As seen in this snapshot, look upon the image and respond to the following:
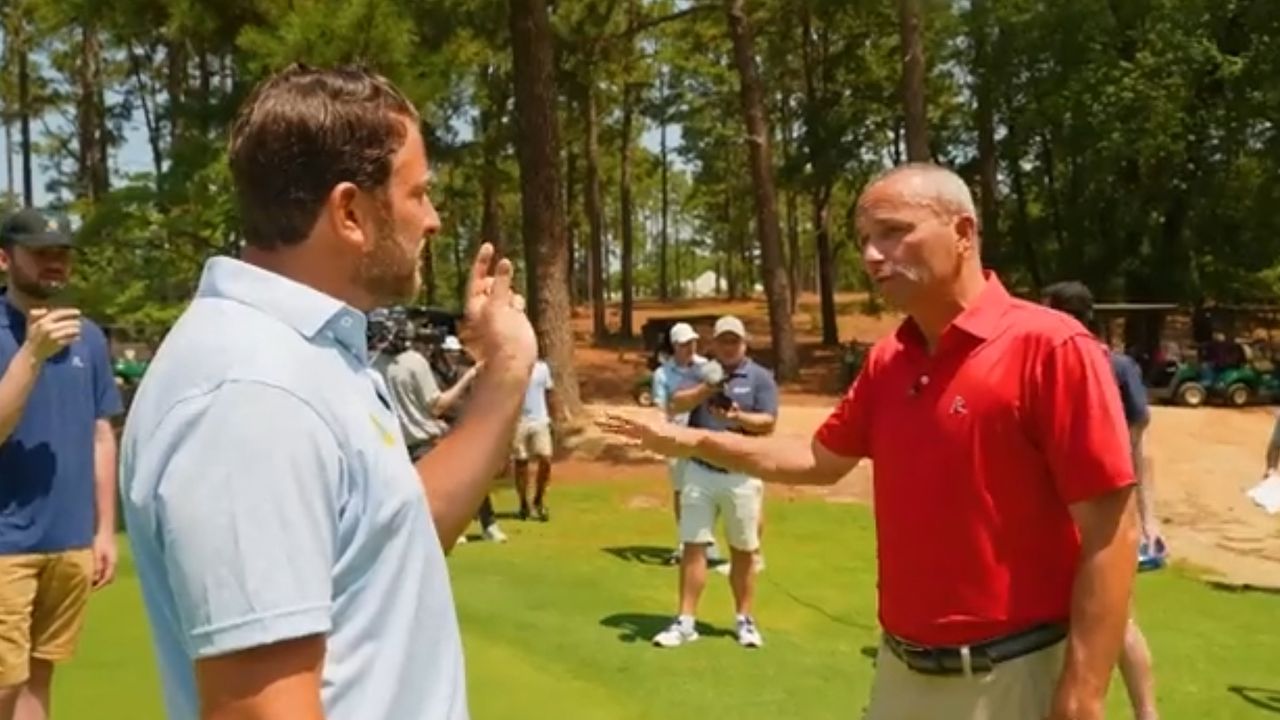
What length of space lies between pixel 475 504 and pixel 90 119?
41.7 m

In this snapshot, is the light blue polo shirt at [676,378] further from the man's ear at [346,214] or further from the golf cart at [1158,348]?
the golf cart at [1158,348]

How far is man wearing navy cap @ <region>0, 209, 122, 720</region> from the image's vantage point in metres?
4.67

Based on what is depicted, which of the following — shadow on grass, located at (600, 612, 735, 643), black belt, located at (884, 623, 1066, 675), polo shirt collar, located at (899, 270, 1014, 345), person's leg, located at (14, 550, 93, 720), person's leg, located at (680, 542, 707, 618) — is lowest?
shadow on grass, located at (600, 612, 735, 643)

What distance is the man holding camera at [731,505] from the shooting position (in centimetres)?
823

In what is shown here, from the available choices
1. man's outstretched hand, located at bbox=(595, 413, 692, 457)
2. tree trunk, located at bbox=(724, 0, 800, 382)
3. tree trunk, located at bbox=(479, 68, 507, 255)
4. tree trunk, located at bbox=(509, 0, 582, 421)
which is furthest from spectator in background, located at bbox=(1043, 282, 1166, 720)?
tree trunk, located at bbox=(724, 0, 800, 382)

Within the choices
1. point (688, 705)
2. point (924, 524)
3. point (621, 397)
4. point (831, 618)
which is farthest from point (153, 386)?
point (621, 397)

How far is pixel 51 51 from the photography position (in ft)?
123

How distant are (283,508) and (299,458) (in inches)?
2.3

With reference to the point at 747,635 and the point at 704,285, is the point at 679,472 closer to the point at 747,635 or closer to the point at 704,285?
the point at 747,635

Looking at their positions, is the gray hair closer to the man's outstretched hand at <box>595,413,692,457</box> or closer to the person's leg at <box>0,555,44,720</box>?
the man's outstretched hand at <box>595,413,692,457</box>

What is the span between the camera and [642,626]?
873cm

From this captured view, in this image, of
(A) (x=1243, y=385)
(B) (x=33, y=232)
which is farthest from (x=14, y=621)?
(A) (x=1243, y=385)

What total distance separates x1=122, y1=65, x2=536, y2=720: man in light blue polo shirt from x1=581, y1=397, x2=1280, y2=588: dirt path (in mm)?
5975

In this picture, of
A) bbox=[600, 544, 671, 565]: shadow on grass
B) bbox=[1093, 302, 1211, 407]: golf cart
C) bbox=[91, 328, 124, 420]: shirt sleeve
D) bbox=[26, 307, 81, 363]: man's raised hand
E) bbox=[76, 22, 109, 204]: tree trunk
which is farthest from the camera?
bbox=[76, 22, 109, 204]: tree trunk
